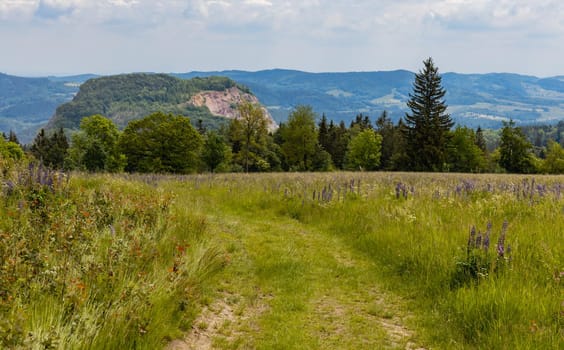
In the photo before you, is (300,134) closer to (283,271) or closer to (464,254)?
(283,271)

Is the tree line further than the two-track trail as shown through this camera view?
Yes

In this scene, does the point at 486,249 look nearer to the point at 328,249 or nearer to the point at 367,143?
the point at 328,249

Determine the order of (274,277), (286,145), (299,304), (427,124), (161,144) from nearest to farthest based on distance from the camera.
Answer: (299,304)
(274,277)
(161,144)
(427,124)
(286,145)

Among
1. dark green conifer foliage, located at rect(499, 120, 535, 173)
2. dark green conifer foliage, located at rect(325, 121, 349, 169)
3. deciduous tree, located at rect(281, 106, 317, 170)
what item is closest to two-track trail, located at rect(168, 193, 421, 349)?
deciduous tree, located at rect(281, 106, 317, 170)

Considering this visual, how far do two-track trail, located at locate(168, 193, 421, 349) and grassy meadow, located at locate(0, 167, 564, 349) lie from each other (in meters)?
0.02

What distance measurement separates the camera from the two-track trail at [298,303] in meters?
4.54

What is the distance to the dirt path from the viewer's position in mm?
4531

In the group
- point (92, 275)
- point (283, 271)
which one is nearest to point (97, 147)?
point (283, 271)

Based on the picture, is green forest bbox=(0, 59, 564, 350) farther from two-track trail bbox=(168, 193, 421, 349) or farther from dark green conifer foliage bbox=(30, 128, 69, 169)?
dark green conifer foliage bbox=(30, 128, 69, 169)

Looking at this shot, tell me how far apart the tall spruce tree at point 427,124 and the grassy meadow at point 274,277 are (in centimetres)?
5286

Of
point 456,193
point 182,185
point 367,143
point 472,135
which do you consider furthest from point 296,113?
point 456,193

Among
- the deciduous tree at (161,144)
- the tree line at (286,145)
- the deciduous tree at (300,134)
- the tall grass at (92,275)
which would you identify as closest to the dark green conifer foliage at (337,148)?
the tree line at (286,145)

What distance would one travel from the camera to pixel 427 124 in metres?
60.3

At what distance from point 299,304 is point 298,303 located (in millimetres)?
38
